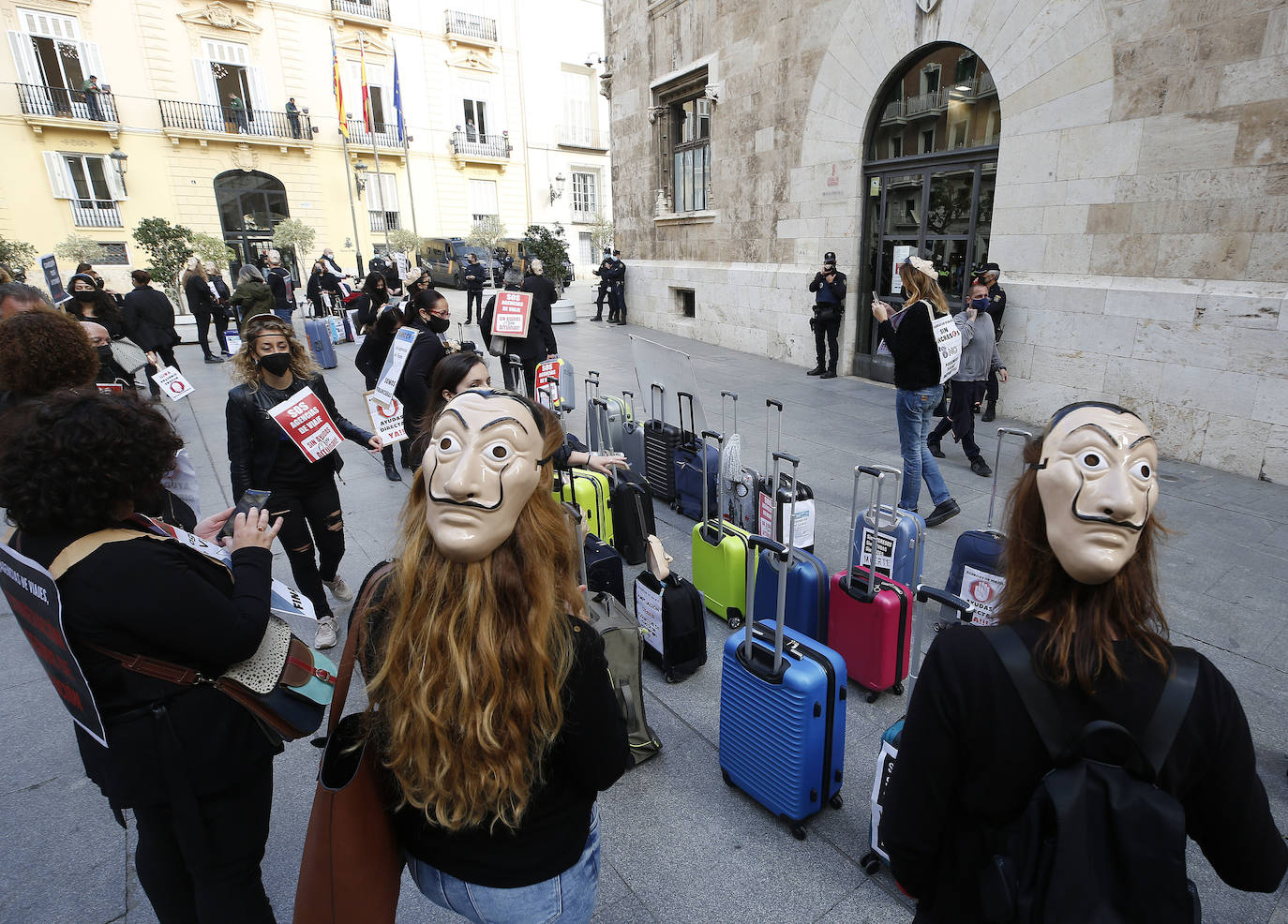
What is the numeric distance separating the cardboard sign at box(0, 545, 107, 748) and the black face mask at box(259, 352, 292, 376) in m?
2.09

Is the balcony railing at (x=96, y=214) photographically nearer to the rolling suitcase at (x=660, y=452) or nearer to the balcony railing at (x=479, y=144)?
the balcony railing at (x=479, y=144)

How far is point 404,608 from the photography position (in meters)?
1.34

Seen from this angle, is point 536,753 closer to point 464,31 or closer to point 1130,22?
point 1130,22

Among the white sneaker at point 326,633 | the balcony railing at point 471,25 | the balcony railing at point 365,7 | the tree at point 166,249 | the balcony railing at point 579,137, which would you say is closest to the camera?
the white sneaker at point 326,633

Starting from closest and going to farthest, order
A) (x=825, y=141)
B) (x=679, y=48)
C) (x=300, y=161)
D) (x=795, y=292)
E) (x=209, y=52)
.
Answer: (x=825, y=141)
(x=795, y=292)
(x=679, y=48)
(x=209, y=52)
(x=300, y=161)

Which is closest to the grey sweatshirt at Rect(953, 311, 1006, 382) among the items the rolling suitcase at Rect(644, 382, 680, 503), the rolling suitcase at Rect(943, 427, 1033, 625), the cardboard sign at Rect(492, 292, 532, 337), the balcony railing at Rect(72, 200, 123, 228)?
the rolling suitcase at Rect(644, 382, 680, 503)

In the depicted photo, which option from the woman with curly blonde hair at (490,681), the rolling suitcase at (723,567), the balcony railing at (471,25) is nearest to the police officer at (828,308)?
the rolling suitcase at (723,567)

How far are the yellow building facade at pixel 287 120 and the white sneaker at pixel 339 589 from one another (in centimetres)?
2759

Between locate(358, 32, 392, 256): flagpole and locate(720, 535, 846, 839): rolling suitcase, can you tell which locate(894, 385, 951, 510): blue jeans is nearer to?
locate(720, 535, 846, 839): rolling suitcase

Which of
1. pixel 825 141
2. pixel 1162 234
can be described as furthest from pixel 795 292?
pixel 1162 234

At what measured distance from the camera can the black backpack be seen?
1.06 meters

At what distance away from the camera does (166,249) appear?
18.1 m

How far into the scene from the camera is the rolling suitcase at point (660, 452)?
5.70m

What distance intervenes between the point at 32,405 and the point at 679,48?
13890 millimetres
